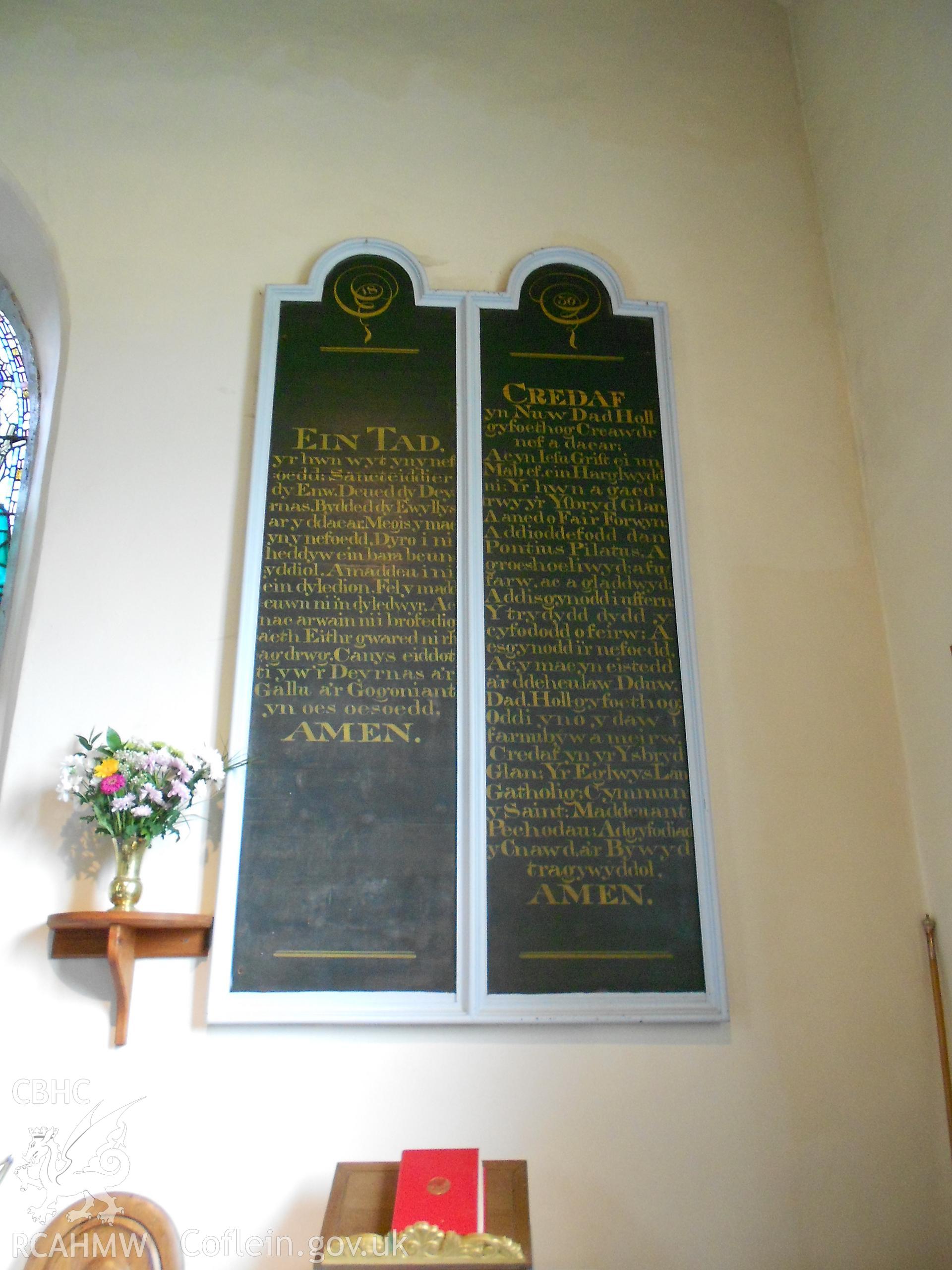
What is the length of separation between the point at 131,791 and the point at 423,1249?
136cm

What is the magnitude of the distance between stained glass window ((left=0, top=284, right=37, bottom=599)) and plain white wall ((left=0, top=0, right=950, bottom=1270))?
1.60 feet

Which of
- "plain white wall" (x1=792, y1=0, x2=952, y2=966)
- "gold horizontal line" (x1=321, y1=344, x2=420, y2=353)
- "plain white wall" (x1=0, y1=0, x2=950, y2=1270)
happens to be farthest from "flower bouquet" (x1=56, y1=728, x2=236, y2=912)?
"plain white wall" (x1=792, y1=0, x2=952, y2=966)

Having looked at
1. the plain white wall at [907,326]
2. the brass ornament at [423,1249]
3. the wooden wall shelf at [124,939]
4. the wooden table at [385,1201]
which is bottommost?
the brass ornament at [423,1249]

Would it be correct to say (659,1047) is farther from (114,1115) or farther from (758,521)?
(758,521)

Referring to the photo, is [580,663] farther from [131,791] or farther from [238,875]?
[131,791]

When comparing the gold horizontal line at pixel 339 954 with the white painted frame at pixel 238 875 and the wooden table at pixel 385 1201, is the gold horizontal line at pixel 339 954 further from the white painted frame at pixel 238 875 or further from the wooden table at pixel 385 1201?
the wooden table at pixel 385 1201

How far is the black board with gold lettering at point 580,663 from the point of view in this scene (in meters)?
2.90

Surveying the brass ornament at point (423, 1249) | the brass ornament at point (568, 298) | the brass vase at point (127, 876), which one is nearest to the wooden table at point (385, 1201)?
the brass ornament at point (423, 1249)

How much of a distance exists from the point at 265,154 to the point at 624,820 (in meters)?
2.83

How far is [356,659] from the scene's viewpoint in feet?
10.4

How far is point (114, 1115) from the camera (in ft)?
8.84

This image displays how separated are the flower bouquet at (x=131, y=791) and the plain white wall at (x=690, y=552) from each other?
136mm

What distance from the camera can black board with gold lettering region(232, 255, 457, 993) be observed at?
2.87 metres

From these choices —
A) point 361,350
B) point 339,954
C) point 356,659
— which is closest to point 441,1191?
point 339,954
